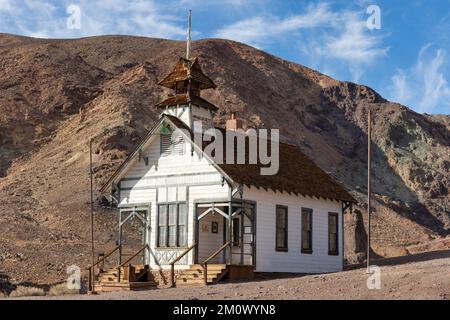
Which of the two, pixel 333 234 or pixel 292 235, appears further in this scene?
pixel 333 234

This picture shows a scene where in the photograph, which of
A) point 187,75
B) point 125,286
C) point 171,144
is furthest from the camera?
point 187,75

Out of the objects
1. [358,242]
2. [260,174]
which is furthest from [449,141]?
[260,174]

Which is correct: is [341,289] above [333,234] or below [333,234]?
below

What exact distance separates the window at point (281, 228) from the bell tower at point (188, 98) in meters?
5.46

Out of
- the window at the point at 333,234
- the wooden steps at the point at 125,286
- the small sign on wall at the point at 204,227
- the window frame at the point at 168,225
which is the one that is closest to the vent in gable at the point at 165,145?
the window frame at the point at 168,225

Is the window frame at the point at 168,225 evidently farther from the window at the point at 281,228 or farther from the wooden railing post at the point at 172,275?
the window at the point at 281,228

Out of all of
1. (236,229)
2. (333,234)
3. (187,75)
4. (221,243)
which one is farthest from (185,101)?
(333,234)

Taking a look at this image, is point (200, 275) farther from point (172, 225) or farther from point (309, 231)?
point (309, 231)

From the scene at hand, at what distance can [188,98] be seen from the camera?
30.5 metres

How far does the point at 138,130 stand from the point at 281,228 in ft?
128

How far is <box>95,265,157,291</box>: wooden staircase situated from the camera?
25.1m

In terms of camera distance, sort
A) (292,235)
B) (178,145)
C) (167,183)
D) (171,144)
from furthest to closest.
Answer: (292,235)
(171,144)
(167,183)
(178,145)

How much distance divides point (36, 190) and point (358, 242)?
25.7 meters

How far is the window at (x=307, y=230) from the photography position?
2958 cm
